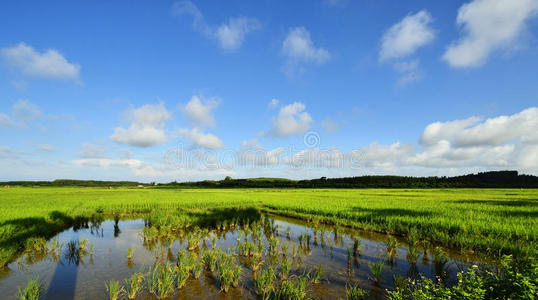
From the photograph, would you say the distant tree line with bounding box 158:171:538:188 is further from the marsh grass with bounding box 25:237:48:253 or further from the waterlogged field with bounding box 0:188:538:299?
the marsh grass with bounding box 25:237:48:253

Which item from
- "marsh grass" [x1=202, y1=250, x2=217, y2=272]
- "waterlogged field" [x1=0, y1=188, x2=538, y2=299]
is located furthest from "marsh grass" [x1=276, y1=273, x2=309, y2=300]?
"marsh grass" [x1=202, y1=250, x2=217, y2=272]

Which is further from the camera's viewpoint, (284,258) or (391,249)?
(391,249)

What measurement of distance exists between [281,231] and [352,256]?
5.46m

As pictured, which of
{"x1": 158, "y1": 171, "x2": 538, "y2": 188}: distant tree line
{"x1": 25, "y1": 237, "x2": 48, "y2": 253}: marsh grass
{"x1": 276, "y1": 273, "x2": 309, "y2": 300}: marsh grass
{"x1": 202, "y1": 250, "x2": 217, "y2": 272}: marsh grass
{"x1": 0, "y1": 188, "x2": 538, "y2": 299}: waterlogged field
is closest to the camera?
{"x1": 276, "y1": 273, "x2": 309, "y2": 300}: marsh grass

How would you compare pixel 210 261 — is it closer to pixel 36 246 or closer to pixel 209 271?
pixel 209 271

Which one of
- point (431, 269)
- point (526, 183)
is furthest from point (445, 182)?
point (431, 269)

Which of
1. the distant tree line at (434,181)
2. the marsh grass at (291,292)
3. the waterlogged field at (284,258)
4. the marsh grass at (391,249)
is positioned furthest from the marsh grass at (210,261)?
the distant tree line at (434,181)

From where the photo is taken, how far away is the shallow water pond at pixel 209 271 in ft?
19.5

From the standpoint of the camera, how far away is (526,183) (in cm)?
8162

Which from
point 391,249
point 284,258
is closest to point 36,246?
point 284,258

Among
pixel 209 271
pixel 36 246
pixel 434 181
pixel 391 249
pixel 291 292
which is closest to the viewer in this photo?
pixel 291 292

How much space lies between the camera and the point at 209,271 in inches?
278

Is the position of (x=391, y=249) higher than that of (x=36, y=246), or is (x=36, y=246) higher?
(x=36, y=246)

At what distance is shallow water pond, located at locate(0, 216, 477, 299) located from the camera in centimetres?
594
